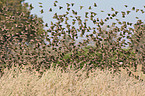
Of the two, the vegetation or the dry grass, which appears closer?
the dry grass

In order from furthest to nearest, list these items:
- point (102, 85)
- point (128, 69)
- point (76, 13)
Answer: point (128, 69)
point (76, 13)
point (102, 85)

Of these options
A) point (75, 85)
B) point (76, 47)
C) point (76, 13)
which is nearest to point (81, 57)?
point (76, 47)

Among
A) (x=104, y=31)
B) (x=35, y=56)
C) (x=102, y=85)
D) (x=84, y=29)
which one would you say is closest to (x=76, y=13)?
(x=84, y=29)

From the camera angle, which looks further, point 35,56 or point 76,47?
point 35,56

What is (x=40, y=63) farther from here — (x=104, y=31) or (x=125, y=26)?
(x=125, y=26)

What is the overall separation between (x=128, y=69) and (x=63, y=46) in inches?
106

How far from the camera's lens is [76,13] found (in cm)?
796

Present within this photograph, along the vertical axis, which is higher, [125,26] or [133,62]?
[125,26]

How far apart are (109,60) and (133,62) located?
0.95m

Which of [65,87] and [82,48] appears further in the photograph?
[82,48]

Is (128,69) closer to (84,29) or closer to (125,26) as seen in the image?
(125,26)

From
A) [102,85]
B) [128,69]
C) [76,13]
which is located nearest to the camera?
[102,85]

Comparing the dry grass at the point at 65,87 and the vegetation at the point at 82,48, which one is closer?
the dry grass at the point at 65,87

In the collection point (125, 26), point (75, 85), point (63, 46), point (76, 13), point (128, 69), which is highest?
point (76, 13)
